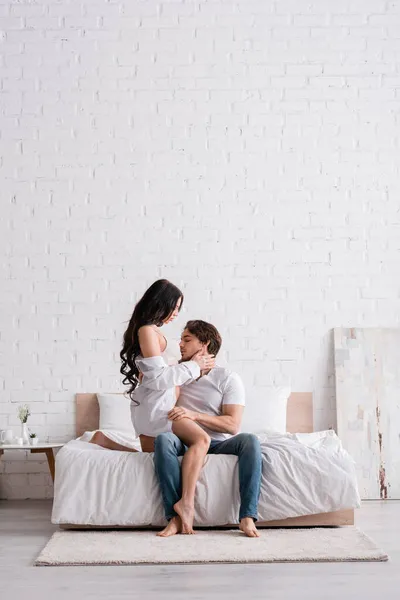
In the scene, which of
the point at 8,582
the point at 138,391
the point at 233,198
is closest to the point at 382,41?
the point at 233,198

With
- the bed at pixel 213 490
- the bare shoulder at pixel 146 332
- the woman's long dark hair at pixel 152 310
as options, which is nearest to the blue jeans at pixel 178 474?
the bed at pixel 213 490

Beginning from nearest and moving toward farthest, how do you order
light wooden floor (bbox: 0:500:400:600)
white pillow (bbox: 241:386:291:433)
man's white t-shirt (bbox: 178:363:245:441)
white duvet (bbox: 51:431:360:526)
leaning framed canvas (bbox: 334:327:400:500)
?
light wooden floor (bbox: 0:500:400:600), white duvet (bbox: 51:431:360:526), man's white t-shirt (bbox: 178:363:245:441), white pillow (bbox: 241:386:291:433), leaning framed canvas (bbox: 334:327:400:500)

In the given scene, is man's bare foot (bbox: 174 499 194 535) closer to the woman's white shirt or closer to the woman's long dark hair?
the woman's white shirt

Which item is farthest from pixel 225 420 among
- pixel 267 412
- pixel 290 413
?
pixel 290 413

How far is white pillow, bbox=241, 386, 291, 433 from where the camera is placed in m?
5.18

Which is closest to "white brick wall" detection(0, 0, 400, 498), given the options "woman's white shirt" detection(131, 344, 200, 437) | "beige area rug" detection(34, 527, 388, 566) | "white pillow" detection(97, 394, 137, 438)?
"white pillow" detection(97, 394, 137, 438)

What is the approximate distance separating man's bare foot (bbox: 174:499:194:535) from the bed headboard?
1821 millimetres

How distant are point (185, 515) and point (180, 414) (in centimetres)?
49

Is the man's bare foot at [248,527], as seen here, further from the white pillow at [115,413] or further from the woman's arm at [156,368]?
the white pillow at [115,413]

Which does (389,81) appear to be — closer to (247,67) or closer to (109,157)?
(247,67)

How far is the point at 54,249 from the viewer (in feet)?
18.5

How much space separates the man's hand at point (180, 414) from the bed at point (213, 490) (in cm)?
22

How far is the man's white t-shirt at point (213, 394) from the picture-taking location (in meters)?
4.23

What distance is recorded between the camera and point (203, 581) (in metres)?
2.96
